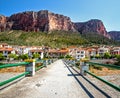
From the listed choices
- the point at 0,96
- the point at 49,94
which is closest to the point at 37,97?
the point at 49,94

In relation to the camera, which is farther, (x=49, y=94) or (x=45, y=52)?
(x=45, y=52)

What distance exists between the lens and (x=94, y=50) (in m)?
135

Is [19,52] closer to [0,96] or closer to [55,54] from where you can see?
[55,54]

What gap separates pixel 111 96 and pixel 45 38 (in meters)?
164

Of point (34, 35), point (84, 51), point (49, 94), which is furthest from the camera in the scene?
point (34, 35)

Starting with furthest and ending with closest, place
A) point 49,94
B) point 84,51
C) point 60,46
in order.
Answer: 1. point 60,46
2. point 84,51
3. point 49,94

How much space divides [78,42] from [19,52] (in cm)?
5695

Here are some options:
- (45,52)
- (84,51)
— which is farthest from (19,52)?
(84,51)

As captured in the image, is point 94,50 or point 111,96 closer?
point 111,96

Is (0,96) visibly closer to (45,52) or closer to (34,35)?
(45,52)

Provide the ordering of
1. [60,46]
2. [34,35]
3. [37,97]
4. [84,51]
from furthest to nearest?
[34,35] < [60,46] < [84,51] < [37,97]

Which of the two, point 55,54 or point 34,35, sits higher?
point 34,35

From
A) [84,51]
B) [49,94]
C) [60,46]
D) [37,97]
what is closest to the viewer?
[37,97]

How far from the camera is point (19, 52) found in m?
129
